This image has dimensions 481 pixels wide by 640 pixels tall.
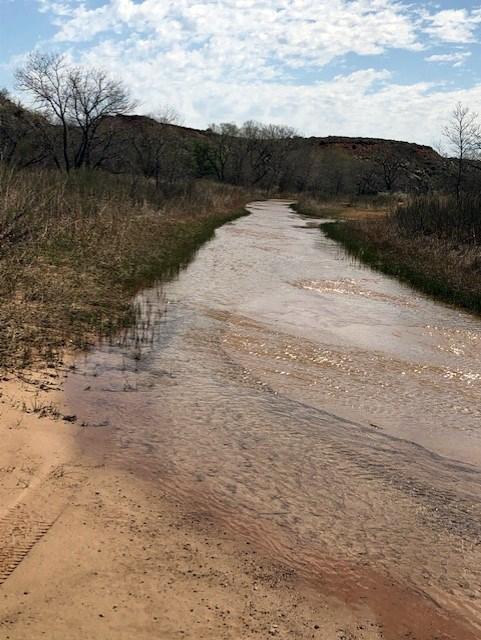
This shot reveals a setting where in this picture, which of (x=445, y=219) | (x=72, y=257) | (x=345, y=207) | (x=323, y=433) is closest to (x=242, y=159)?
(x=345, y=207)

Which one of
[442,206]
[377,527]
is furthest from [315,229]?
[377,527]

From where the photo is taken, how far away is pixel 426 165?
120 metres

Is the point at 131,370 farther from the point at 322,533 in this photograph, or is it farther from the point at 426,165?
the point at 426,165

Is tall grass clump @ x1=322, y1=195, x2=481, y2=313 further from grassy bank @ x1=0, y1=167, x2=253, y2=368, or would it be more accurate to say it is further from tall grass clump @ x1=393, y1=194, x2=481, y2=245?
grassy bank @ x1=0, y1=167, x2=253, y2=368

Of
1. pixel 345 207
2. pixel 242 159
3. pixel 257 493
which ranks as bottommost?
pixel 257 493

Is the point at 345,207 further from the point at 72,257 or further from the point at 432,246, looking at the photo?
the point at 72,257

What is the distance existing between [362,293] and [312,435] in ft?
32.1

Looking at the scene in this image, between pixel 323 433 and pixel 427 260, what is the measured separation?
597 inches

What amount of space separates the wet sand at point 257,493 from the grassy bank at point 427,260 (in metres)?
6.49

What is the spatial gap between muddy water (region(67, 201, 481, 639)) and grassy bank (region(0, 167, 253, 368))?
761 mm

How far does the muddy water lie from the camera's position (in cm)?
431

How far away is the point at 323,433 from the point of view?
662 centimetres

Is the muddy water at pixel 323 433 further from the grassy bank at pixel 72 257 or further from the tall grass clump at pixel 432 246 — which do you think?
the tall grass clump at pixel 432 246

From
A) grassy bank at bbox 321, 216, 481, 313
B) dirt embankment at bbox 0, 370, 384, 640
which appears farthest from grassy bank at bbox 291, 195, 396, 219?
dirt embankment at bbox 0, 370, 384, 640
